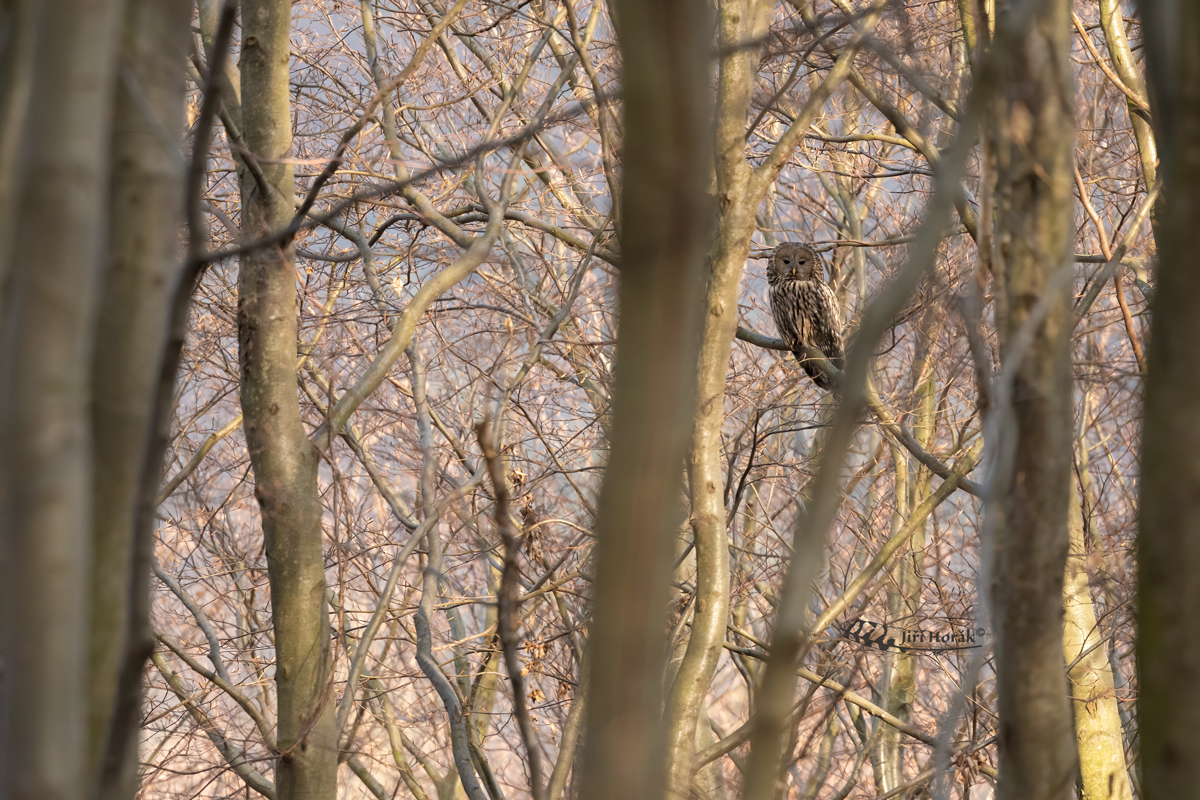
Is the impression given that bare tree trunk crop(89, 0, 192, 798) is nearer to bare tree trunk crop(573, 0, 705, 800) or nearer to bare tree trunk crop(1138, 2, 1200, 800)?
bare tree trunk crop(573, 0, 705, 800)

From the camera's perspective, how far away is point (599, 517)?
503 millimetres

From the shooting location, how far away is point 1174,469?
78 cm

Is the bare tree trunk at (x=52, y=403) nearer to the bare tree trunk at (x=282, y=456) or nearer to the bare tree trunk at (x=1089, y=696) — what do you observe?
the bare tree trunk at (x=282, y=456)

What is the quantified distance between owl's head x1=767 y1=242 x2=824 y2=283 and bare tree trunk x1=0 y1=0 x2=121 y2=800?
5.27 m

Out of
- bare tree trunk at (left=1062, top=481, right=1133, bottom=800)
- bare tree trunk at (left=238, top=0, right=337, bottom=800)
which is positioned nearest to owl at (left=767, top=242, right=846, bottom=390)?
bare tree trunk at (left=1062, top=481, right=1133, bottom=800)

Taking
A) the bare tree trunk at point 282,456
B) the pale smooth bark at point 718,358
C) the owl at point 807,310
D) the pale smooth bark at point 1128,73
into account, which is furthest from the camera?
the owl at point 807,310

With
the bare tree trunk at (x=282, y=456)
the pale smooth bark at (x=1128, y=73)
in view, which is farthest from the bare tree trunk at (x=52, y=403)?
the pale smooth bark at (x=1128, y=73)

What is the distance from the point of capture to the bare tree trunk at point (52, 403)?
22.1 inches

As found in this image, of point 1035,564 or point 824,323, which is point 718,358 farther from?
point 1035,564

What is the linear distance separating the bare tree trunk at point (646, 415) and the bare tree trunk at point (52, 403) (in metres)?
0.29

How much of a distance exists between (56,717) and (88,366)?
19 cm

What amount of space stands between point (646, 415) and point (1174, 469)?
489 millimetres

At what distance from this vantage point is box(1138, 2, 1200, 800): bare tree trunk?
0.77m

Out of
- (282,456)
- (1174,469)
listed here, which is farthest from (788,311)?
(1174,469)
